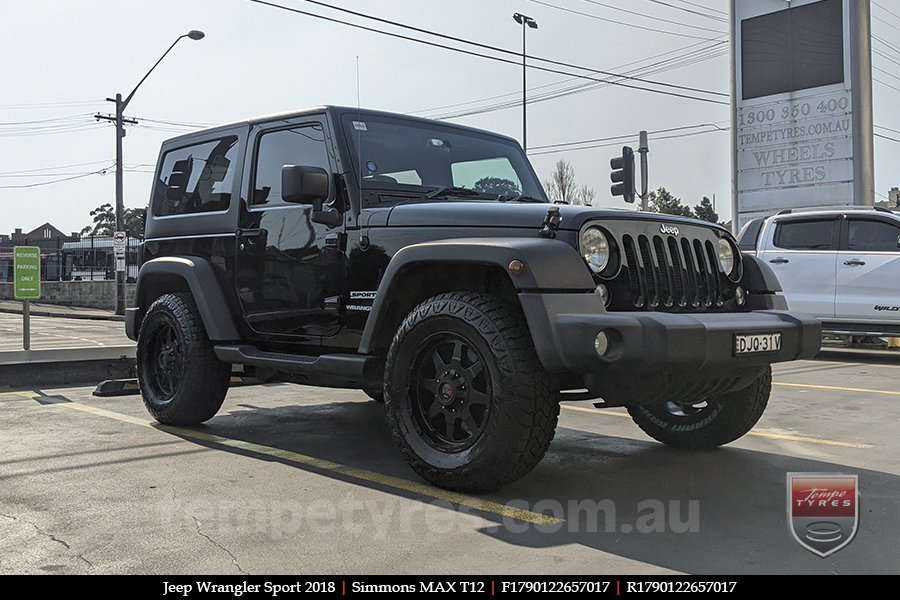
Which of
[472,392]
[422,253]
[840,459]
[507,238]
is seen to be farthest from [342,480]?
[840,459]

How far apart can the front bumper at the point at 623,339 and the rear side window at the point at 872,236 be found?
25.6ft

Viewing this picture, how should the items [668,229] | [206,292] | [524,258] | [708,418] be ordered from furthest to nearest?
[206,292], [708,418], [668,229], [524,258]

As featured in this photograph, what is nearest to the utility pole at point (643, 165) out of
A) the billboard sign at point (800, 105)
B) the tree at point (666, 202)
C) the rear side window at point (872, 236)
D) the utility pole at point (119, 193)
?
the rear side window at point (872, 236)

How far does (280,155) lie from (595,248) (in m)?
2.39

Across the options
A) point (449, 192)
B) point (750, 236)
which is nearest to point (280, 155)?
point (449, 192)

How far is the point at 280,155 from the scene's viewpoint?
5.54 metres

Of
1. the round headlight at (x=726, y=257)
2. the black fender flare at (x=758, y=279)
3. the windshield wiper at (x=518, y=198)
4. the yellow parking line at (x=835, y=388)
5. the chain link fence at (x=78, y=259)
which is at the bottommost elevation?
the yellow parking line at (x=835, y=388)

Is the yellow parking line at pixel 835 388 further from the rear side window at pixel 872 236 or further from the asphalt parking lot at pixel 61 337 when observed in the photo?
the asphalt parking lot at pixel 61 337

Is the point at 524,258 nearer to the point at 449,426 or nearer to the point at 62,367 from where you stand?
the point at 449,426

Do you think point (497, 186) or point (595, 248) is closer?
point (595, 248)

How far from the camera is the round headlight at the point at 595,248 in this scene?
13.3ft

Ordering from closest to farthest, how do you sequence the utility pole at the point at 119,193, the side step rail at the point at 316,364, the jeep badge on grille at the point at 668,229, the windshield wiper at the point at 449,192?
the jeep badge on grille at the point at 668,229 < the side step rail at the point at 316,364 < the windshield wiper at the point at 449,192 < the utility pole at the point at 119,193

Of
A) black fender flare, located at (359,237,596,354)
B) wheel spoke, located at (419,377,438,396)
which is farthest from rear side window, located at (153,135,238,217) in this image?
wheel spoke, located at (419,377,438,396)

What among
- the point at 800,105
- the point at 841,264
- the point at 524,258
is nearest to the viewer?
the point at 524,258
